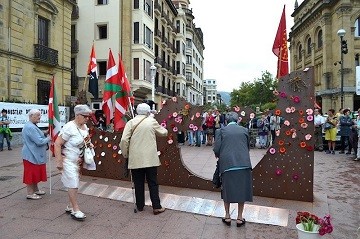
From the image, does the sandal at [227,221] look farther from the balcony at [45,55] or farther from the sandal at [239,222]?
the balcony at [45,55]

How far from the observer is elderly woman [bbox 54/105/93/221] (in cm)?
529

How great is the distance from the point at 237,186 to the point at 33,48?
650 inches

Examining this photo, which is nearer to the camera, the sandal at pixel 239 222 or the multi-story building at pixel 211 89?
the sandal at pixel 239 222

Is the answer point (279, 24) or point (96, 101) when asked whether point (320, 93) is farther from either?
point (279, 24)

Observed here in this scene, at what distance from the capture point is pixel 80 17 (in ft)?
99.7

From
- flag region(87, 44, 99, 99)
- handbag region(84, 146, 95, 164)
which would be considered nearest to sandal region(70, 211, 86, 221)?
handbag region(84, 146, 95, 164)

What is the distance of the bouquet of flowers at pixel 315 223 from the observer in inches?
157

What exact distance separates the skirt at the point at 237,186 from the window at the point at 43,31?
56.1ft

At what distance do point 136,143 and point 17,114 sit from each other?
1126cm

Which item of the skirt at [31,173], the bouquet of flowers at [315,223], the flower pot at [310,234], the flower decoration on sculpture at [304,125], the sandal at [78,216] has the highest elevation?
the flower decoration on sculpture at [304,125]

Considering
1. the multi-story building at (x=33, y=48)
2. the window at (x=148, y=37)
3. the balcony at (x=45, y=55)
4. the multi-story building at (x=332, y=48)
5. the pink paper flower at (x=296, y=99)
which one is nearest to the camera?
the pink paper flower at (x=296, y=99)

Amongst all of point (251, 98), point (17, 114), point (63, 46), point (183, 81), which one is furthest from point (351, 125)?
point (251, 98)

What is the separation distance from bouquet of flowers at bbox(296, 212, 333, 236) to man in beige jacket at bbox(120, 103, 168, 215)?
7.74 ft

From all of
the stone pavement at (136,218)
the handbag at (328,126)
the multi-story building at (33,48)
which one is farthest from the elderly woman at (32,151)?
the multi-story building at (33,48)
